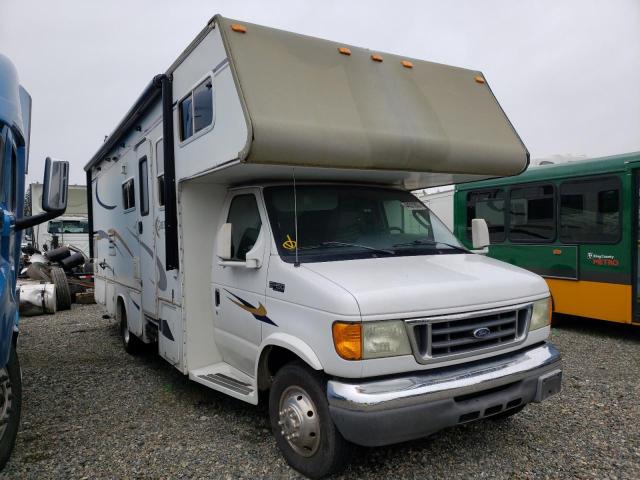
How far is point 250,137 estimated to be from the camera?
3293mm

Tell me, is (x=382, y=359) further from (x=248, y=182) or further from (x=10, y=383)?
(x=10, y=383)

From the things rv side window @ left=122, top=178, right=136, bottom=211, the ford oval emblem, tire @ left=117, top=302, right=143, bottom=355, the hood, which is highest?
rv side window @ left=122, top=178, right=136, bottom=211

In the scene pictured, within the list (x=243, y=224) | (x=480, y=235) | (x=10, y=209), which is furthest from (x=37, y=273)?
(x=480, y=235)

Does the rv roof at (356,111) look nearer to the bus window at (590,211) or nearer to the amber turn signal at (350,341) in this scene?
the amber turn signal at (350,341)

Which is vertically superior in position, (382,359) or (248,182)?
(248,182)

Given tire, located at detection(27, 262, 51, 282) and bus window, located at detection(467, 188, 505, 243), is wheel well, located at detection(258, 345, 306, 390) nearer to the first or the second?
bus window, located at detection(467, 188, 505, 243)

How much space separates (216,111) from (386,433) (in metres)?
2.59

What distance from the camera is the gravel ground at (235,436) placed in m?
3.57

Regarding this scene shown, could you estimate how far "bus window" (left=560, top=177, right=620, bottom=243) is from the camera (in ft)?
23.8

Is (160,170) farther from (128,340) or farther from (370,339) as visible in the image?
(370,339)

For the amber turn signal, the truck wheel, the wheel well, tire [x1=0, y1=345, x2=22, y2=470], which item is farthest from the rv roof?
tire [x1=0, y1=345, x2=22, y2=470]

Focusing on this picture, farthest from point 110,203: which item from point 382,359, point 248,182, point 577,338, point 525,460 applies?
point 577,338

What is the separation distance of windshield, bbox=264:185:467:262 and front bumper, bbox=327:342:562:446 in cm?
102

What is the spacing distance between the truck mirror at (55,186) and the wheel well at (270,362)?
5.92 feet
